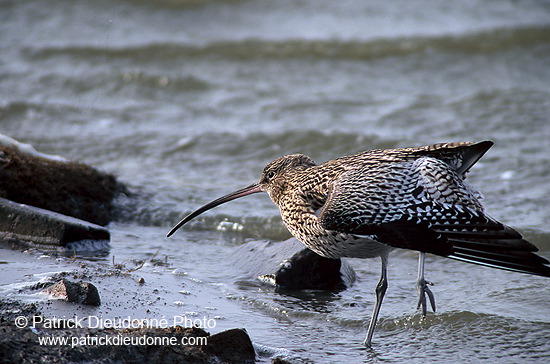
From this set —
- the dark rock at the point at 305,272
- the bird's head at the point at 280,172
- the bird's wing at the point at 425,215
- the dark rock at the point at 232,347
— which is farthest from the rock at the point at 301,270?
the dark rock at the point at 232,347

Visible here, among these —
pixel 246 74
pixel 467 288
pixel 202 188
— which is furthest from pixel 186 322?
pixel 246 74

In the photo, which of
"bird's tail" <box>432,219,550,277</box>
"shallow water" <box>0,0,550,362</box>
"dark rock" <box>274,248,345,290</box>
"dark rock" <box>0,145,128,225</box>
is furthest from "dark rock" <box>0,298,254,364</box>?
"dark rock" <box>0,145,128,225</box>

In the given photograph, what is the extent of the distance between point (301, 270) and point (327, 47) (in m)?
9.59

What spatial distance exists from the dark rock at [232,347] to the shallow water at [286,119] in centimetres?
46

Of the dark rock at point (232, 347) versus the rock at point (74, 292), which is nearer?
the dark rock at point (232, 347)

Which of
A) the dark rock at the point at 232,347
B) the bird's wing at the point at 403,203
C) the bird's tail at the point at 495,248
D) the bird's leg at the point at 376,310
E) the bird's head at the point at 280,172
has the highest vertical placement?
the bird's head at the point at 280,172

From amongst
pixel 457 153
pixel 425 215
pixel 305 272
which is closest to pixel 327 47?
pixel 305 272

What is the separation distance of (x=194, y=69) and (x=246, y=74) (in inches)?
43.1

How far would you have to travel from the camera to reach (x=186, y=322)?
504 cm

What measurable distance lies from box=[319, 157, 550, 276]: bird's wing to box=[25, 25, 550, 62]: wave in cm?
981

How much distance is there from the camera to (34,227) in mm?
6285

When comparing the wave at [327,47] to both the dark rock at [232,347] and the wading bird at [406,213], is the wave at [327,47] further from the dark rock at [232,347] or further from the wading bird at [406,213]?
the dark rock at [232,347]

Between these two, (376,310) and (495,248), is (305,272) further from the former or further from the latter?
(495,248)

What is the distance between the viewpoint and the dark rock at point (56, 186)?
22.6ft
